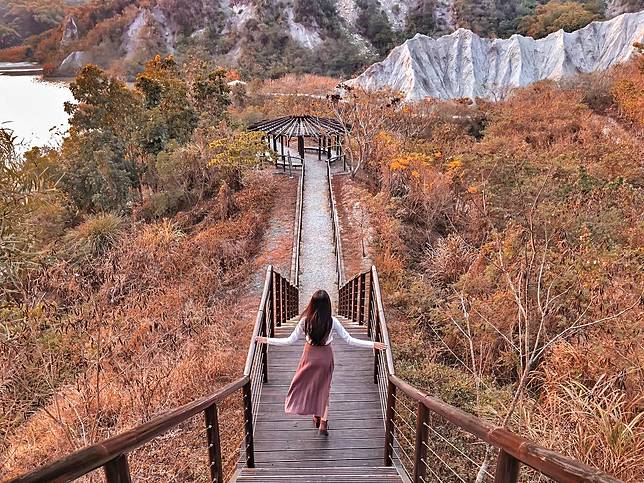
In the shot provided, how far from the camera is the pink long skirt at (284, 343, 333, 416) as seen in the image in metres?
3.94

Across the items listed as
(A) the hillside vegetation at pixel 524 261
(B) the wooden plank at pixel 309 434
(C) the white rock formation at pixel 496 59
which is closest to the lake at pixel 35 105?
(A) the hillside vegetation at pixel 524 261

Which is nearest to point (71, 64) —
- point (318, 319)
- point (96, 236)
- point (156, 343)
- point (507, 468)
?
point (96, 236)

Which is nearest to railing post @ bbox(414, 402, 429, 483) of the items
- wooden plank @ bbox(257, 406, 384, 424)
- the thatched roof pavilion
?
wooden plank @ bbox(257, 406, 384, 424)

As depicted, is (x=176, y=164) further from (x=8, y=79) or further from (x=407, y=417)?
(x=8, y=79)

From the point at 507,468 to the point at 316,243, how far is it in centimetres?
1087

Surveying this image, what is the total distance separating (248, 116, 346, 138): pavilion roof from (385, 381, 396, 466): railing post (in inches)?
614

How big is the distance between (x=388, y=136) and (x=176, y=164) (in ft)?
25.8

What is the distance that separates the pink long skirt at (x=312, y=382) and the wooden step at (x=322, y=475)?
485 millimetres

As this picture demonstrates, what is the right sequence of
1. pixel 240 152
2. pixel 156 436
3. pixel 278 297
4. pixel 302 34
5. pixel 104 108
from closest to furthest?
pixel 156 436 < pixel 278 297 < pixel 240 152 < pixel 104 108 < pixel 302 34

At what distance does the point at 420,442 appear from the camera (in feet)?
9.57

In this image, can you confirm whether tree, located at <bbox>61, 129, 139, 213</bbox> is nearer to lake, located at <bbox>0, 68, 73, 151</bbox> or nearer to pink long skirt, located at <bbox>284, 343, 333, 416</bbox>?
lake, located at <bbox>0, 68, 73, 151</bbox>

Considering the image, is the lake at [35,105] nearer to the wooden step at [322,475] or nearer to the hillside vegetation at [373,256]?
the hillside vegetation at [373,256]

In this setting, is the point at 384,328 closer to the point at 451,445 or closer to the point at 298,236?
the point at 451,445

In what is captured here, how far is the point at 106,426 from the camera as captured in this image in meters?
5.53
